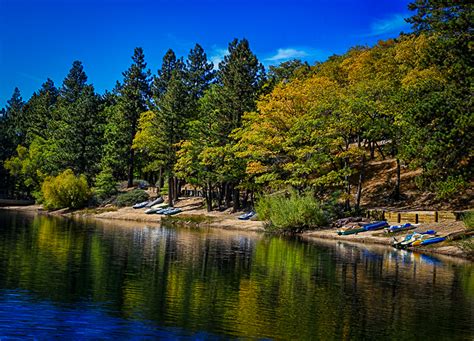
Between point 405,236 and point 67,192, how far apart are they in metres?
53.7

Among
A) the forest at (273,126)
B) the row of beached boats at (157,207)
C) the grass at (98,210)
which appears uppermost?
the forest at (273,126)

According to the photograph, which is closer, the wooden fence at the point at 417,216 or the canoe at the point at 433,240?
the canoe at the point at 433,240

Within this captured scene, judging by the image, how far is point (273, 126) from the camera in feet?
206

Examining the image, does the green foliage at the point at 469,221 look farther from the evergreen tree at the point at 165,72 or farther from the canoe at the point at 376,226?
the evergreen tree at the point at 165,72

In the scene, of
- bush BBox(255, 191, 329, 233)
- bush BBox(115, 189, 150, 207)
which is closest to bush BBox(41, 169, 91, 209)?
bush BBox(115, 189, 150, 207)

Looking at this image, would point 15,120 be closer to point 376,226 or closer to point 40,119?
point 40,119

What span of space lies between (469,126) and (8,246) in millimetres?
30656

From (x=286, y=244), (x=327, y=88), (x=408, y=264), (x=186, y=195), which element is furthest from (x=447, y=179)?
(x=186, y=195)

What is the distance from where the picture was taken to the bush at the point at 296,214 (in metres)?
52.5

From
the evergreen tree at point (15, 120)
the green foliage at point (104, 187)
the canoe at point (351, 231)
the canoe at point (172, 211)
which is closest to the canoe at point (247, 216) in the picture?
the canoe at point (172, 211)

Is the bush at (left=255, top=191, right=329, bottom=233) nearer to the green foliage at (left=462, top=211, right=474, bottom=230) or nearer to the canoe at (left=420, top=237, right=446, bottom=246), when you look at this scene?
the canoe at (left=420, top=237, right=446, bottom=246)

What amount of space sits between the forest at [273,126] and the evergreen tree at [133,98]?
0.21 metres

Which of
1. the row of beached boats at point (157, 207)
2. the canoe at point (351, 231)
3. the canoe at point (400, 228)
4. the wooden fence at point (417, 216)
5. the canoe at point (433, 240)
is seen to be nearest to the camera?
the canoe at point (433, 240)

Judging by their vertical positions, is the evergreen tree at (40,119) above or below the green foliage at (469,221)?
above
